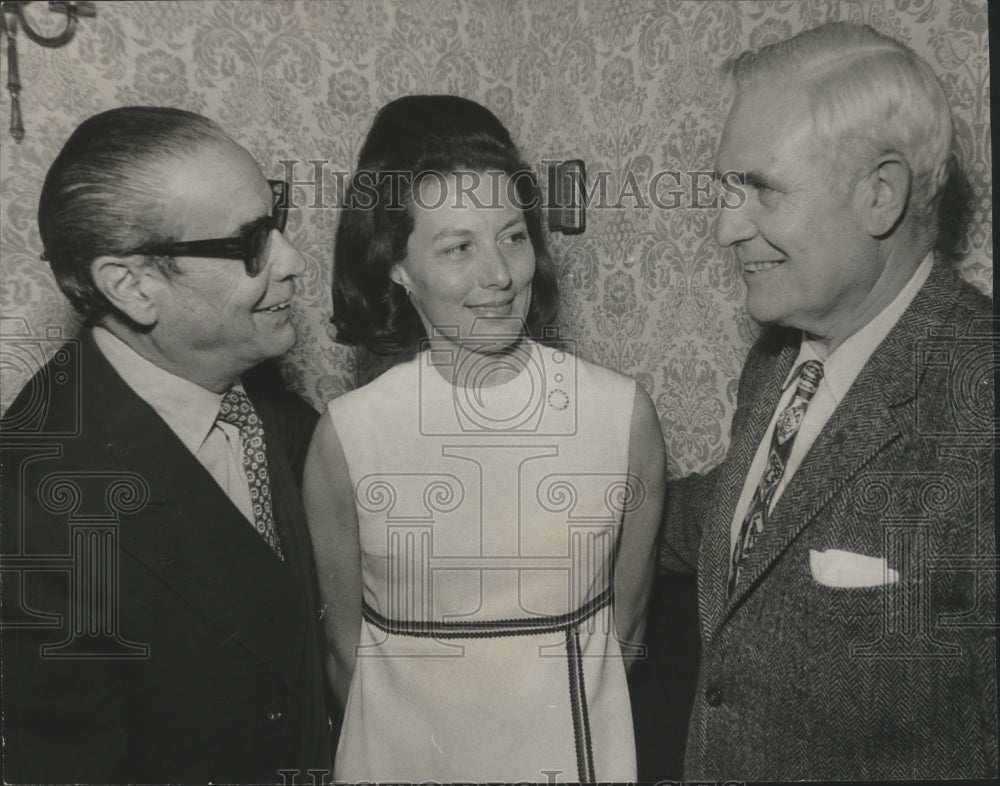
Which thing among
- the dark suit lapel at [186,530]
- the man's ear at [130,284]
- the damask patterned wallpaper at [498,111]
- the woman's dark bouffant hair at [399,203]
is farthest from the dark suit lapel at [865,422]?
the man's ear at [130,284]

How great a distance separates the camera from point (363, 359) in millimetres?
1129

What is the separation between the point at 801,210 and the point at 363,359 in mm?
587

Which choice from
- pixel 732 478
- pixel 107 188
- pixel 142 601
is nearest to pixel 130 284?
pixel 107 188

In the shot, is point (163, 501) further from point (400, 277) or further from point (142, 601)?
point (400, 277)

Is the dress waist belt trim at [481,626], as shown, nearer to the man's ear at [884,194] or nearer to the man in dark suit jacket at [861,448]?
the man in dark suit jacket at [861,448]

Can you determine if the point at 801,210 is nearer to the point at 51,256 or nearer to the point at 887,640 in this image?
the point at 887,640

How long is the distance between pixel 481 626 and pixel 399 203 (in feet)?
1.85

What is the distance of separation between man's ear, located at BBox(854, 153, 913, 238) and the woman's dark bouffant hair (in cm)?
39

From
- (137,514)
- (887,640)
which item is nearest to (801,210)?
(887,640)

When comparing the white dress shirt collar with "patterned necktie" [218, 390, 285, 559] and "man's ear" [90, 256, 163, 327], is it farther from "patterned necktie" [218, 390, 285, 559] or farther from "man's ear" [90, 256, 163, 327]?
"man's ear" [90, 256, 163, 327]

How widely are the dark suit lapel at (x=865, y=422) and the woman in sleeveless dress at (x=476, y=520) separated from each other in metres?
0.20

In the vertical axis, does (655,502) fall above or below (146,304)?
below

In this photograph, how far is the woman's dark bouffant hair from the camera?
1067 millimetres

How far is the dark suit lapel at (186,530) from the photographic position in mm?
1093
